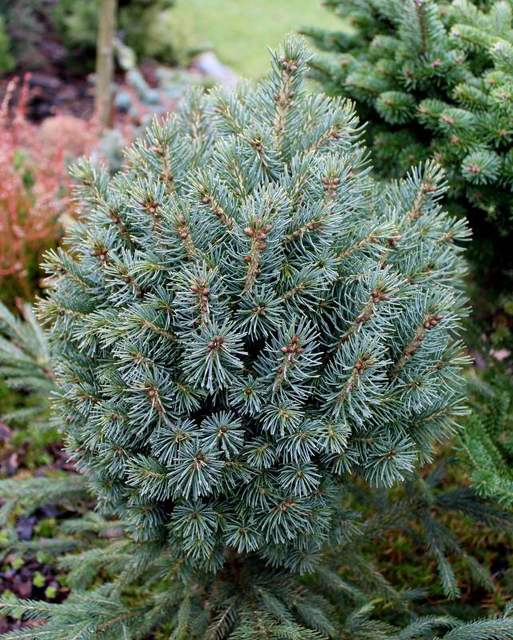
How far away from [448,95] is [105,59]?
413 cm

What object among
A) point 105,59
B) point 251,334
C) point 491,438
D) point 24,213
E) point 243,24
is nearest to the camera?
point 251,334

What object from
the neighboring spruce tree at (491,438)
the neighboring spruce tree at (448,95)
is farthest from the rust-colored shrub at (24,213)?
the neighboring spruce tree at (491,438)

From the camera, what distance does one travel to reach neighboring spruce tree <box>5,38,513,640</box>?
5.46 ft

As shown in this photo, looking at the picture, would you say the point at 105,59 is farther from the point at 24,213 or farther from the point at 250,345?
the point at 250,345

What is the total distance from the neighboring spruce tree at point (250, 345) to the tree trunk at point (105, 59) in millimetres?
3975

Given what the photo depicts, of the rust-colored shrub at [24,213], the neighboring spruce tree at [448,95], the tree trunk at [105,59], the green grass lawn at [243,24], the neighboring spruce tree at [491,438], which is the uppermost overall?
the green grass lawn at [243,24]

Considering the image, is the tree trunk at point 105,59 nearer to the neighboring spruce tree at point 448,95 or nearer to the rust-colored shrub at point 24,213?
the rust-colored shrub at point 24,213

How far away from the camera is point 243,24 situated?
35.0 ft

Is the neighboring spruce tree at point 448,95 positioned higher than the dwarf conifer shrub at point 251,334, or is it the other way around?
the neighboring spruce tree at point 448,95

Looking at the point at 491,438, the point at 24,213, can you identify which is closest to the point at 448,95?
the point at 491,438

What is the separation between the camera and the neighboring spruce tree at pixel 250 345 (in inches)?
65.5

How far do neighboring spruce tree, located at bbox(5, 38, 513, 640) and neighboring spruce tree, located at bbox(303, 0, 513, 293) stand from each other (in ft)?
1.72

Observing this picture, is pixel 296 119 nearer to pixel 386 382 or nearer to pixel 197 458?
pixel 386 382

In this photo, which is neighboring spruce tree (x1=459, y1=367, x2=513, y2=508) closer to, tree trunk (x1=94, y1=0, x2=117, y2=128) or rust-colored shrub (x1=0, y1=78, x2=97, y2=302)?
rust-colored shrub (x1=0, y1=78, x2=97, y2=302)
